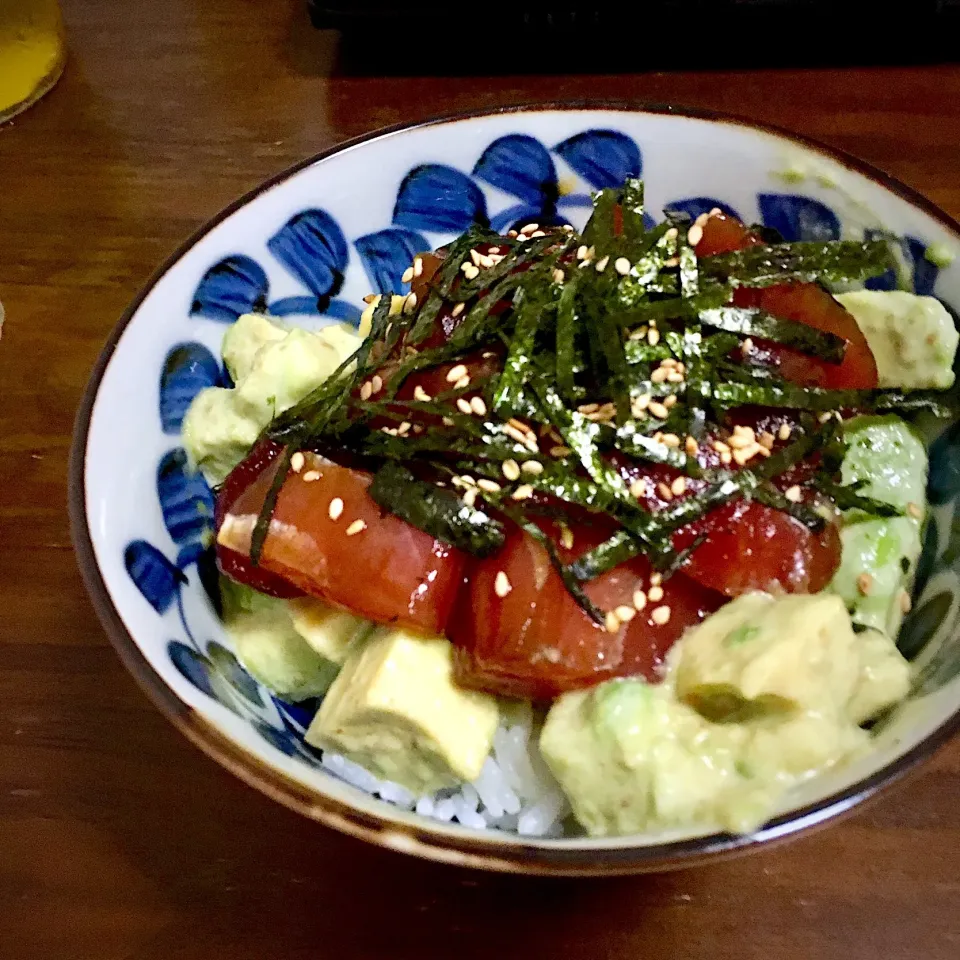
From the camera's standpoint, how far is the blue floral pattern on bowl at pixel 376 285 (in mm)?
1165

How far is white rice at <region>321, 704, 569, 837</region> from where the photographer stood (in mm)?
1135

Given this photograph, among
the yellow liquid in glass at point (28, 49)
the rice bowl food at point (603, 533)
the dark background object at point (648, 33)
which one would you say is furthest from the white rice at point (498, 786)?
the yellow liquid in glass at point (28, 49)

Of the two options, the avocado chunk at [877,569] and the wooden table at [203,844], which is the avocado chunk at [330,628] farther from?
the avocado chunk at [877,569]

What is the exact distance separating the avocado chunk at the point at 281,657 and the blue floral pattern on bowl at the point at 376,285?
0.02m

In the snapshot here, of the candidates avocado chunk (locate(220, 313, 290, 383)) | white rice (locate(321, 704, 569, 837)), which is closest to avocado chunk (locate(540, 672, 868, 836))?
white rice (locate(321, 704, 569, 837))

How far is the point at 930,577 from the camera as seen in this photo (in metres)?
1.22

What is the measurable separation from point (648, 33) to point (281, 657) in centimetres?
188

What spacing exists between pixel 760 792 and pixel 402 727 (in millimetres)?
379

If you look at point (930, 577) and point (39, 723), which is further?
point (39, 723)

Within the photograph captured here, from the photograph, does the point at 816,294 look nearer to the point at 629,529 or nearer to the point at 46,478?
the point at 629,529

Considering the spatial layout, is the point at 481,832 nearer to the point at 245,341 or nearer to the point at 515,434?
the point at 515,434

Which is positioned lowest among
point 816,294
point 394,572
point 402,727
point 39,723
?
point 39,723

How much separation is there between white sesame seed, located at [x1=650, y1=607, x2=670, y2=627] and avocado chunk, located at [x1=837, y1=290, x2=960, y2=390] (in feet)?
1.64

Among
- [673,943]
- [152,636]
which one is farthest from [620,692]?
[152,636]
